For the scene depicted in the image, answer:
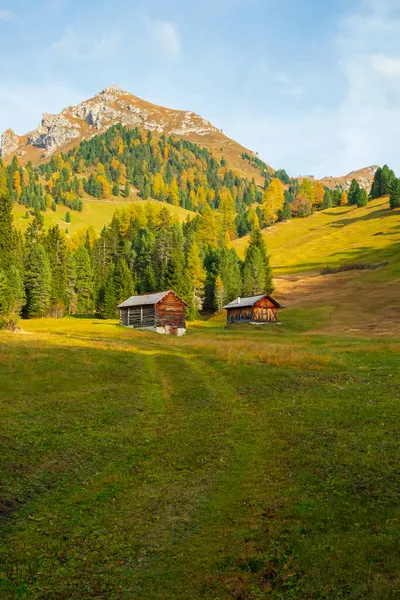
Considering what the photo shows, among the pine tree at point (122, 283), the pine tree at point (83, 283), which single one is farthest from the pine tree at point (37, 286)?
the pine tree at point (83, 283)

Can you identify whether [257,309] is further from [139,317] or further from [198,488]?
[198,488]

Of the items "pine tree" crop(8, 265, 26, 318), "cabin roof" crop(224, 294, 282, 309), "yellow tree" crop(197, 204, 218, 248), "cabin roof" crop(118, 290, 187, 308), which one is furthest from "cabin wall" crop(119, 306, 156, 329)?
"yellow tree" crop(197, 204, 218, 248)

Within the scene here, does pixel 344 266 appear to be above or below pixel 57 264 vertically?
below

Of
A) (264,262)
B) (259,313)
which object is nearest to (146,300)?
(259,313)

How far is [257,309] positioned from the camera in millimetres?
80500

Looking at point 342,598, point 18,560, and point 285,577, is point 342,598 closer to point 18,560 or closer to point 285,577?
point 285,577

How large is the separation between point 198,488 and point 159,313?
61.1m

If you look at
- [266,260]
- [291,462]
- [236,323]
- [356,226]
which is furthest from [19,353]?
[356,226]

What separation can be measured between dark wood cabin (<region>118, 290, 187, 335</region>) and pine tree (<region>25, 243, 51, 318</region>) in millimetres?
25724

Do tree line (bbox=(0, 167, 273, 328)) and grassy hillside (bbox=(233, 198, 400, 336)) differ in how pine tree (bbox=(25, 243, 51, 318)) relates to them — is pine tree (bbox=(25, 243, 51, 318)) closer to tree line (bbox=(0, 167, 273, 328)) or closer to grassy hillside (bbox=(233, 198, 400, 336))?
tree line (bbox=(0, 167, 273, 328))

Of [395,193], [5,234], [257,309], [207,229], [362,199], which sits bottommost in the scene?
[257,309]

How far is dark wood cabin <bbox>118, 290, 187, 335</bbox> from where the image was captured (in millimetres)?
73062

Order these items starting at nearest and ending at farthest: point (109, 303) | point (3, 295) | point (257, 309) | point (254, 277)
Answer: point (3, 295) → point (257, 309) → point (109, 303) → point (254, 277)

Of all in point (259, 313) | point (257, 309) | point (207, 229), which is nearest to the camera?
point (257, 309)
